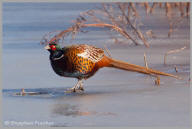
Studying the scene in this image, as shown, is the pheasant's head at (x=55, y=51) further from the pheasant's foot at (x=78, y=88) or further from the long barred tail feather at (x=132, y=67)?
the long barred tail feather at (x=132, y=67)

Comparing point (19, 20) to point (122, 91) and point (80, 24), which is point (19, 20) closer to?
point (80, 24)

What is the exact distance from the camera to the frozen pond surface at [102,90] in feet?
17.5

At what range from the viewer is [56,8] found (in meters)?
9.95

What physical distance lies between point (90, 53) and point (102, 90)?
45cm

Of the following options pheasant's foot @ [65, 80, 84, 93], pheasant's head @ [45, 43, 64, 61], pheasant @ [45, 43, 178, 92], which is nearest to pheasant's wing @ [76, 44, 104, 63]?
pheasant @ [45, 43, 178, 92]

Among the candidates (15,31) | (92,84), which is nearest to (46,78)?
(92,84)

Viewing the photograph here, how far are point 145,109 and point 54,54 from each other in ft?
4.13

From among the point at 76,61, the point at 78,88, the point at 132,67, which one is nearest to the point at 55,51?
the point at 76,61

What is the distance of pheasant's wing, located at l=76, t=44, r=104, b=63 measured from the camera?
6070 millimetres

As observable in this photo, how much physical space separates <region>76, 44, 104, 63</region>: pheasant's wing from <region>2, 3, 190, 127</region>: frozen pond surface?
37 cm

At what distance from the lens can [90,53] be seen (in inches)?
241

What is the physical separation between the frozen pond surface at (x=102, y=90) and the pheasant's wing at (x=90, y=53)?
37cm

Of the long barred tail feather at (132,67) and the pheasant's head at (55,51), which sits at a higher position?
the pheasant's head at (55,51)

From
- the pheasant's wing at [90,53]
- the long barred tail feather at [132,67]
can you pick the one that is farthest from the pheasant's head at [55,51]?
the long barred tail feather at [132,67]
